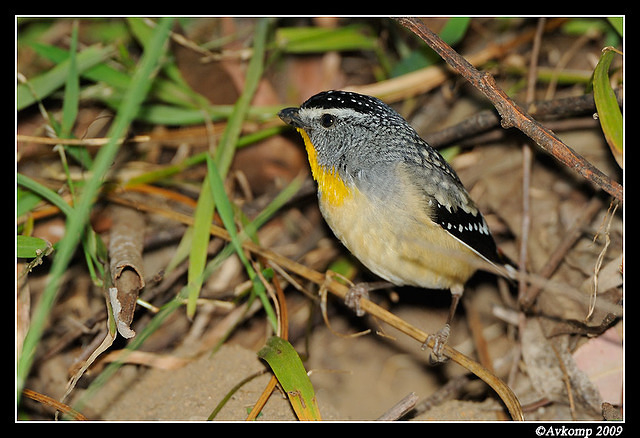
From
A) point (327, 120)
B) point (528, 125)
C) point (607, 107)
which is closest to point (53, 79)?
point (327, 120)

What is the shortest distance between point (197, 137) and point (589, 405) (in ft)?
10.9

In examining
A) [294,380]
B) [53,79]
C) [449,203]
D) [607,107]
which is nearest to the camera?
[294,380]

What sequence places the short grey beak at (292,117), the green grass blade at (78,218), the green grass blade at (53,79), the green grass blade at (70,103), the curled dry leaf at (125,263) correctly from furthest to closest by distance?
the green grass blade at (53,79), the green grass blade at (70,103), the short grey beak at (292,117), the curled dry leaf at (125,263), the green grass blade at (78,218)

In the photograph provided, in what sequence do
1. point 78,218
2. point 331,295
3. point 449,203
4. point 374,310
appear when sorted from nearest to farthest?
point 78,218, point 449,203, point 374,310, point 331,295

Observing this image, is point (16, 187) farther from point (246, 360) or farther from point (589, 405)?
point (589, 405)

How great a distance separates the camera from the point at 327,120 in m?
3.59

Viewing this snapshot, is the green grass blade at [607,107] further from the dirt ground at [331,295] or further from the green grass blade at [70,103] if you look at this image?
the green grass blade at [70,103]

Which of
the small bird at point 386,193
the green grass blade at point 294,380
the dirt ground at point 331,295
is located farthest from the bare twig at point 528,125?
the green grass blade at point 294,380

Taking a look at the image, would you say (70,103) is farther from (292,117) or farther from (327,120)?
(327,120)

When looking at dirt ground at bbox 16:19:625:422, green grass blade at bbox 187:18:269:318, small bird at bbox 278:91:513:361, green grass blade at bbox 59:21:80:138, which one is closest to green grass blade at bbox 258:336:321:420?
dirt ground at bbox 16:19:625:422

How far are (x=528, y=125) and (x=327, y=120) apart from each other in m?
1.14

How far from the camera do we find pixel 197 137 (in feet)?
Result: 15.6

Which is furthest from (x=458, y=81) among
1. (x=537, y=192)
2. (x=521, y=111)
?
(x=521, y=111)

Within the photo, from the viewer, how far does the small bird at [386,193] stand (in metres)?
3.38
